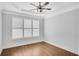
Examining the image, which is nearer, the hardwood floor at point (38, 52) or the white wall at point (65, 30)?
the hardwood floor at point (38, 52)

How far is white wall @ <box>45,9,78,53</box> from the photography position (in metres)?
1.57

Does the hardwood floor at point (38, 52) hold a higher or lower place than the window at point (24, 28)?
lower

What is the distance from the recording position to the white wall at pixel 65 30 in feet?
5.14

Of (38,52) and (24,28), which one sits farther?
(24,28)

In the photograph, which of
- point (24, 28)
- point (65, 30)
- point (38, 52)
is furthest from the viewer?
point (65, 30)

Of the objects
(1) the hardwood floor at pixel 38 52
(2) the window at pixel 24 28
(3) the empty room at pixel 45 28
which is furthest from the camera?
(3) the empty room at pixel 45 28

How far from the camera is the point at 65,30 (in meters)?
1.80

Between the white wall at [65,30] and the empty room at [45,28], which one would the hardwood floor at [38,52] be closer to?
the empty room at [45,28]

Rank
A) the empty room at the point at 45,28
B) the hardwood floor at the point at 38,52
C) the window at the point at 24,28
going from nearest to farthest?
the hardwood floor at the point at 38,52
the window at the point at 24,28
the empty room at the point at 45,28

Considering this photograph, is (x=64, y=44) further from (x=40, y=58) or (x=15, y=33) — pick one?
(x=15, y=33)

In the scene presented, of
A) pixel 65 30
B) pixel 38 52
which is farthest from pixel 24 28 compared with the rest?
pixel 65 30

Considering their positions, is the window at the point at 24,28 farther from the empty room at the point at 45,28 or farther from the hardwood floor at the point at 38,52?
the hardwood floor at the point at 38,52

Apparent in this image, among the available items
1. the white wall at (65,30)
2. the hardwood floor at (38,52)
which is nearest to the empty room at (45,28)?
the white wall at (65,30)

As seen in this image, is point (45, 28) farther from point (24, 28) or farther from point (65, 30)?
point (65, 30)
